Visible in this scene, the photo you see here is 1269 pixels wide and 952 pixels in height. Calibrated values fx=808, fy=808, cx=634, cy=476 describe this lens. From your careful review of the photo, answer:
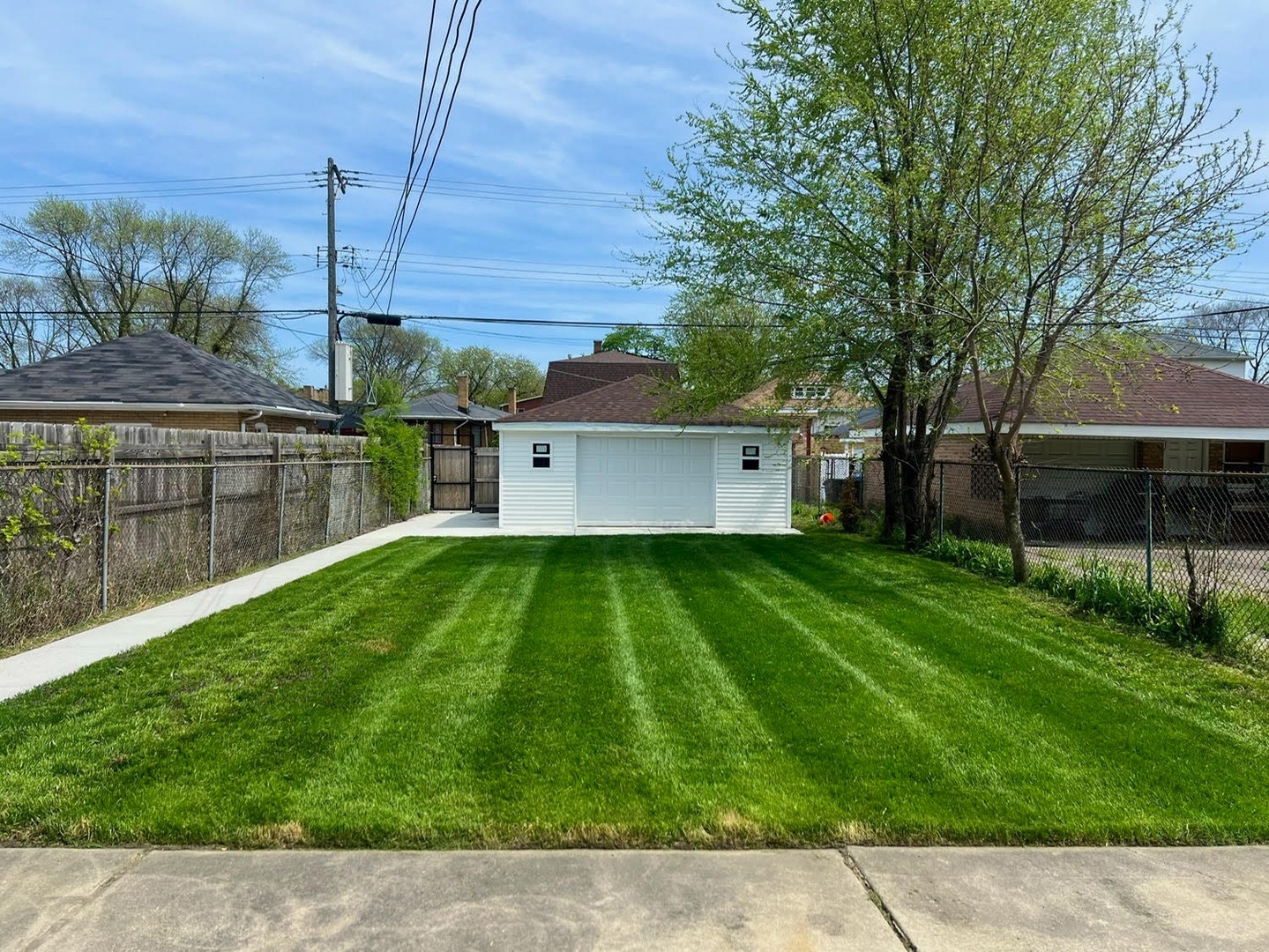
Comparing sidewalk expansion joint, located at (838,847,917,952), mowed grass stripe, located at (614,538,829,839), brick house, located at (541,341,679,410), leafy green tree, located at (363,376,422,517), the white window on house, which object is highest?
brick house, located at (541,341,679,410)

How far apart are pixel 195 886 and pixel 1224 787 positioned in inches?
184

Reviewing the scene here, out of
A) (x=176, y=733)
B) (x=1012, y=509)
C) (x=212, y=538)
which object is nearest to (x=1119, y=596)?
(x=1012, y=509)

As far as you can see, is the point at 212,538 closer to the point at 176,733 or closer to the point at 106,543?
the point at 106,543

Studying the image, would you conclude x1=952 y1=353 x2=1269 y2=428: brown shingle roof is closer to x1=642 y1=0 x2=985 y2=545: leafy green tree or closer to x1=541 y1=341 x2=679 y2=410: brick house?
x1=642 y1=0 x2=985 y2=545: leafy green tree

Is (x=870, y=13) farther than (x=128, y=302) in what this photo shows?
No

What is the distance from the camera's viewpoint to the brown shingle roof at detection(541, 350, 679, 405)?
1147 inches

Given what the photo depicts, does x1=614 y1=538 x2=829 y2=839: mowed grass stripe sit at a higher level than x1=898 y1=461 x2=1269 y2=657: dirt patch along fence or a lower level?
lower

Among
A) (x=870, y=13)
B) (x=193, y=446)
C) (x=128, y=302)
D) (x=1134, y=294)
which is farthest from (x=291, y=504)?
(x=128, y=302)

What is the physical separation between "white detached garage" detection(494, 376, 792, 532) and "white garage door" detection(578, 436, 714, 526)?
2 cm

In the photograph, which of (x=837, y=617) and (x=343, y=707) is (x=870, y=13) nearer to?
(x=837, y=617)

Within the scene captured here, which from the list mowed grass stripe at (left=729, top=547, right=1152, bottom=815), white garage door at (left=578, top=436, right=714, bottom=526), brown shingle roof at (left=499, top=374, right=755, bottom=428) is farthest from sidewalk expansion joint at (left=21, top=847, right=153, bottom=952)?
white garage door at (left=578, top=436, right=714, bottom=526)

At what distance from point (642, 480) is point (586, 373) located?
15.2 m

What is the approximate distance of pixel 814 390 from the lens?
12.7 metres

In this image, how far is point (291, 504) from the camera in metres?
12.4
